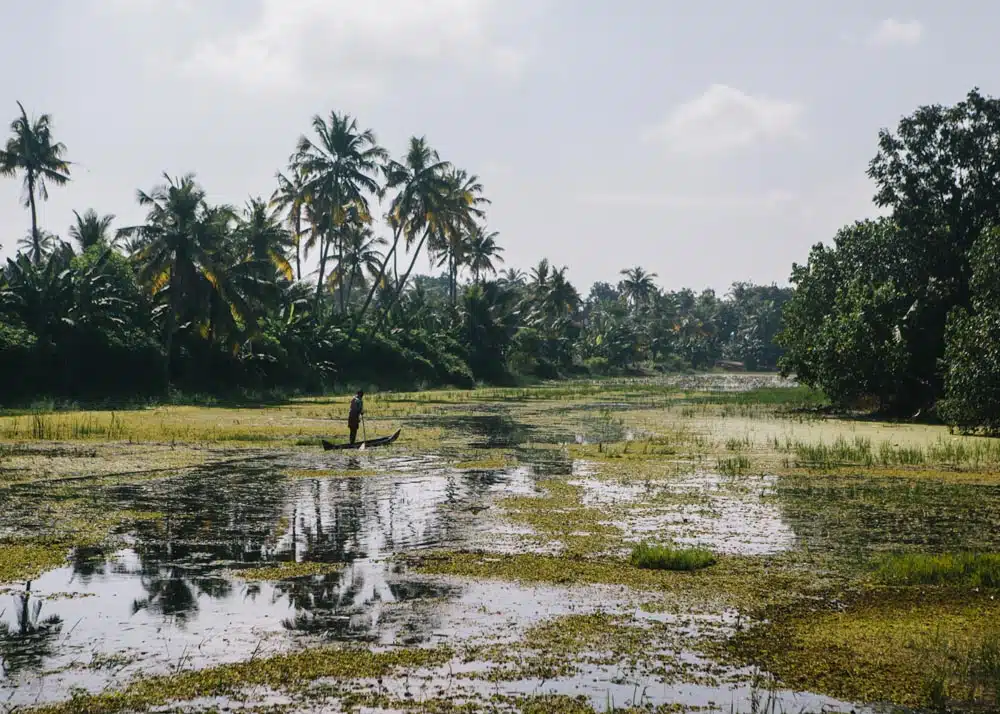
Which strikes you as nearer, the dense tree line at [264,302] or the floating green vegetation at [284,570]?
the floating green vegetation at [284,570]

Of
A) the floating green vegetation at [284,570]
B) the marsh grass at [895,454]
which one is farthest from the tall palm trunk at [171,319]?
the floating green vegetation at [284,570]

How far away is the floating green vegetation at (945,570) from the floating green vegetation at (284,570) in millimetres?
6138

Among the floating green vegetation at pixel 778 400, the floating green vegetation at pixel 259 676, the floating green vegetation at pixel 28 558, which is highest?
the floating green vegetation at pixel 778 400

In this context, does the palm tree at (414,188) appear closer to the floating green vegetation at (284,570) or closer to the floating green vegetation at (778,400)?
the floating green vegetation at (778,400)

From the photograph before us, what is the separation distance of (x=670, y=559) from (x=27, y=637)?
21.6 ft

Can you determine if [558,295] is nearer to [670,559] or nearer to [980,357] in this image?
[980,357]

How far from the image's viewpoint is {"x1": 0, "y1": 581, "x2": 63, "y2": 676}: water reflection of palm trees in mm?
7211

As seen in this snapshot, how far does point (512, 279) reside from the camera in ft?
342

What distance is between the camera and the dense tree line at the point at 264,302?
38156 millimetres

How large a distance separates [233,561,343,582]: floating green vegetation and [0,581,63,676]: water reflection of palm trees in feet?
6.89

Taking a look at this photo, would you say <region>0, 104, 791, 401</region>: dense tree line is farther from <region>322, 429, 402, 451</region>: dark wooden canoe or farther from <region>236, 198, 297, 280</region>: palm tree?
<region>322, 429, 402, 451</region>: dark wooden canoe

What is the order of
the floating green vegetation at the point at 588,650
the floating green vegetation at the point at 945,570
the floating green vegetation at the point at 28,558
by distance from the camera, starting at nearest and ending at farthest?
1. the floating green vegetation at the point at 588,650
2. the floating green vegetation at the point at 945,570
3. the floating green vegetation at the point at 28,558

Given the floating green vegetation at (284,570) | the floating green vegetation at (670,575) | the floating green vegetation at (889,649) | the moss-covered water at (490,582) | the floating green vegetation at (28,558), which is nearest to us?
the floating green vegetation at (889,649)

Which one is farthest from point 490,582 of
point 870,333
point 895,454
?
point 870,333
